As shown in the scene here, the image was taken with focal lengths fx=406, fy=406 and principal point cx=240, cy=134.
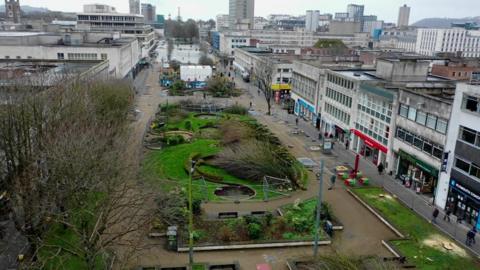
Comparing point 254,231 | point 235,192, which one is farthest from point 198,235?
point 235,192

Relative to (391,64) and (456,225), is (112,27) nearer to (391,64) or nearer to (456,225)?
(391,64)

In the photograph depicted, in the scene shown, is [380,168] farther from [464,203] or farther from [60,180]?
[60,180]

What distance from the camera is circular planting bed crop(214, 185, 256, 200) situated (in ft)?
105

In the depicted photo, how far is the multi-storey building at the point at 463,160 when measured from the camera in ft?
90.6

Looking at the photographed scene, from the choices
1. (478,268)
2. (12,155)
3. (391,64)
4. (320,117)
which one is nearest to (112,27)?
(320,117)

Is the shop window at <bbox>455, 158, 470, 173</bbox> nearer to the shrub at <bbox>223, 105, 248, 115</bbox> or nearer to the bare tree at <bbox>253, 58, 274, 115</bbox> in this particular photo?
the shrub at <bbox>223, 105, 248, 115</bbox>

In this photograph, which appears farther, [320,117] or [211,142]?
[320,117]

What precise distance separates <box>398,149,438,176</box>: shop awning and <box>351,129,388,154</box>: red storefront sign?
8.31ft

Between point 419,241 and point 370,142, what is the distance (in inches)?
701

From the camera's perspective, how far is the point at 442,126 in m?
31.8

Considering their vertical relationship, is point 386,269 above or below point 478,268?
above

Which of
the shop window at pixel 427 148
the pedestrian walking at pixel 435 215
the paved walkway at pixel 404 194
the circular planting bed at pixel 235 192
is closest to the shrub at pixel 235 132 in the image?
the circular planting bed at pixel 235 192

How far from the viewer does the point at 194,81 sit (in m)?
85.8

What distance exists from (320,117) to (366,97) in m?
12.7
